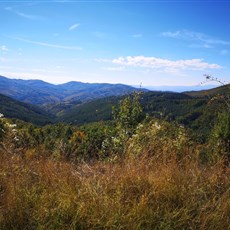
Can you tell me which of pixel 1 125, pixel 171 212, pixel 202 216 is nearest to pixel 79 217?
pixel 171 212

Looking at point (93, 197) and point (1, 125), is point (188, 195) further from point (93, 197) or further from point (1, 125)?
point (1, 125)

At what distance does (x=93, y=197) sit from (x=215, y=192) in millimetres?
1611

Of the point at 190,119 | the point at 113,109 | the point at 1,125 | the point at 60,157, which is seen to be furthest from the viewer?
the point at 190,119

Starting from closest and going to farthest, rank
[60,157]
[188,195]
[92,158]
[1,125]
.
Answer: [188,195] → [60,157] → [92,158] → [1,125]

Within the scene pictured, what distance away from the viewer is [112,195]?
3.27m

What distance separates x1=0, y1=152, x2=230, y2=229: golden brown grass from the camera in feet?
9.50

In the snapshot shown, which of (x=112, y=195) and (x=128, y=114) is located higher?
(x=128, y=114)

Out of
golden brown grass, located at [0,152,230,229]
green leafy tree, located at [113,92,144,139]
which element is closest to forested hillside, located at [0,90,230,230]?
golden brown grass, located at [0,152,230,229]

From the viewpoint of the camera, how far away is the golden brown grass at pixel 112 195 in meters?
2.89

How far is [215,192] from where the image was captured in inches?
142

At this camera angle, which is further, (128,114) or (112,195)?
(128,114)

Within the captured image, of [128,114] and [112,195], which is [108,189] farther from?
[128,114]

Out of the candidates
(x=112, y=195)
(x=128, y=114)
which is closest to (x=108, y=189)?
(x=112, y=195)

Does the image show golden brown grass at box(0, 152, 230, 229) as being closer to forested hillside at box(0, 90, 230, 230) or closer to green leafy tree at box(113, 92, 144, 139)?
forested hillside at box(0, 90, 230, 230)
